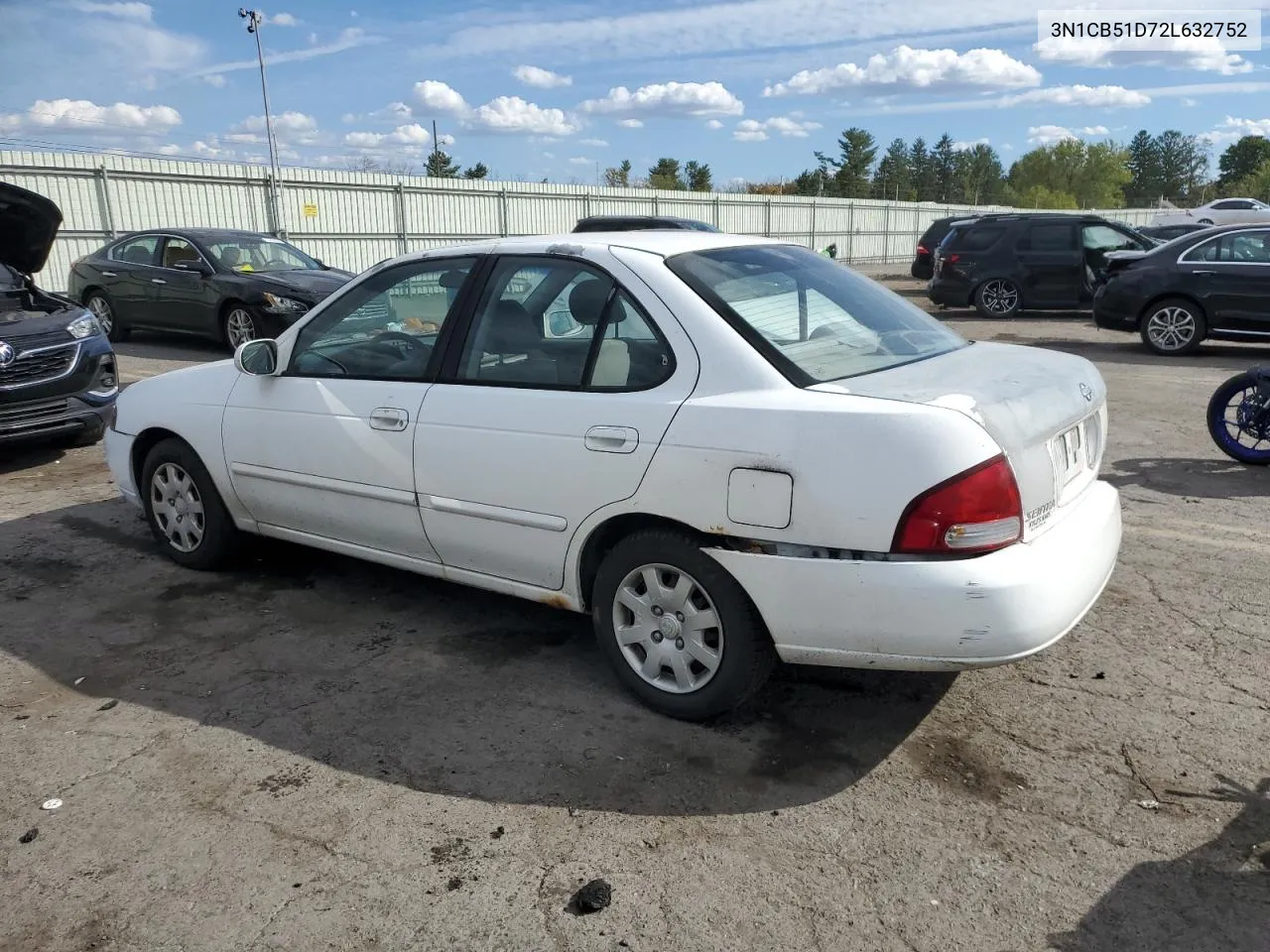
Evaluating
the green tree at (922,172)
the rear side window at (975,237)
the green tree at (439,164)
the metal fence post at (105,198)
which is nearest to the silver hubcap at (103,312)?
the metal fence post at (105,198)

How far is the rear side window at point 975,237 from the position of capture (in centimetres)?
1670

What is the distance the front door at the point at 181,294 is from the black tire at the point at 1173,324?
11.3 m

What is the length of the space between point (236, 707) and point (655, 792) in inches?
63.7

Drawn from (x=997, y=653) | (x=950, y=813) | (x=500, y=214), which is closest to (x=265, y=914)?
(x=950, y=813)

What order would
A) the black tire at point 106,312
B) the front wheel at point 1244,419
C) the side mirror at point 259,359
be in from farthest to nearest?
the black tire at point 106,312 → the front wheel at point 1244,419 → the side mirror at point 259,359

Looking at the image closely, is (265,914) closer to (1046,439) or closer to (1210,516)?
(1046,439)

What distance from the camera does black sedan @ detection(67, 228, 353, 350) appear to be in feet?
38.4

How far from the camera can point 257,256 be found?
12.5 meters

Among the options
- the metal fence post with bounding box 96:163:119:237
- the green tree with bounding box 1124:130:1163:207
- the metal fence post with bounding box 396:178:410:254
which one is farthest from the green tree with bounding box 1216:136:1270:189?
the metal fence post with bounding box 96:163:119:237

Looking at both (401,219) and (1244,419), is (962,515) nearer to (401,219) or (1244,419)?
(1244,419)

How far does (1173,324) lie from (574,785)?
11610 millimetres

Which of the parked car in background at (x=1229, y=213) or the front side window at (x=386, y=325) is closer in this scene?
the front side window at (x=386, y=325)

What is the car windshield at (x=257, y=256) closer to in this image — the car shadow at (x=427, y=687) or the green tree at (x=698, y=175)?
the car shadow at (x=427, y=687)

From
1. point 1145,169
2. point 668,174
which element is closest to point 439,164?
point 668,174
